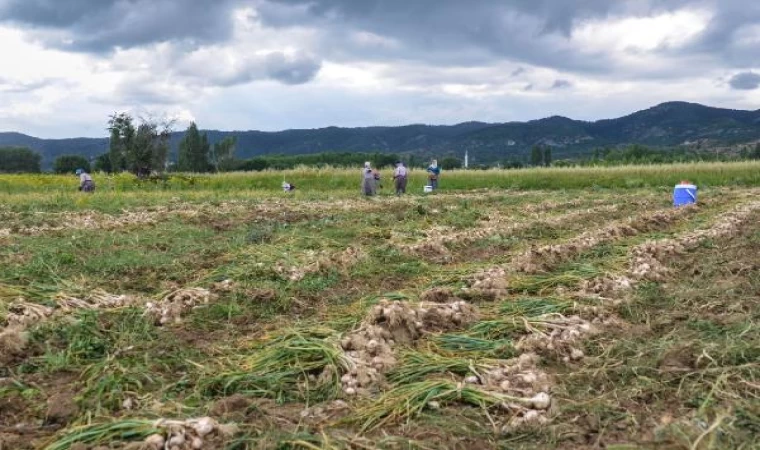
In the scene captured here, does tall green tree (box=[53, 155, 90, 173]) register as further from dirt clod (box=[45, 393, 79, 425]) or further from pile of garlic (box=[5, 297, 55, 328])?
dirt clod (box=[45, 393, 79, 425])

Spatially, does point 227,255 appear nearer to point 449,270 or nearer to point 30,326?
point 449,270

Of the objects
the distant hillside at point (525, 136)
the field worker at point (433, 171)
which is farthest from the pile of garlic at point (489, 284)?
the distant hillside at point (525, 136)

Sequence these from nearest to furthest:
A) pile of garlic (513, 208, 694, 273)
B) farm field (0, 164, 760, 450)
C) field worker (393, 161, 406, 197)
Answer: farm field (0, 164, 760, 450) → pile of garlic (513, 208, 694, 273) → field worker (393, 161, 406, 197)

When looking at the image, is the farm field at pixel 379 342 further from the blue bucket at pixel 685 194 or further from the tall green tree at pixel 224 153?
the tall green tree at pixel 224 153

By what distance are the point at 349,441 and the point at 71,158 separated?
9423 cm

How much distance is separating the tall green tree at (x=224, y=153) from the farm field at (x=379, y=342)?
81185 mm

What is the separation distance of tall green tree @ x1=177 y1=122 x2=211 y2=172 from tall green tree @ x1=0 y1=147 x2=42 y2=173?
19129 millimetres

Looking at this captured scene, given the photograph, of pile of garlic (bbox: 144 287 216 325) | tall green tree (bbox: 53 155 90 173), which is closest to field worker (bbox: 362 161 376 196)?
pile of garlic (bbox: 144 287 216 325)

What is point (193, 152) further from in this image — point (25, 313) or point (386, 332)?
point (386, 332)

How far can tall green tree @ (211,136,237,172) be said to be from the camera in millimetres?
89556

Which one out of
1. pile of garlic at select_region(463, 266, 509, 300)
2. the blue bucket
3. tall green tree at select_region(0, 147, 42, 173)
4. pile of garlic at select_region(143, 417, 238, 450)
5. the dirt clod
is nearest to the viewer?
pile of garlic at select_region(143, 417, 238, 450)

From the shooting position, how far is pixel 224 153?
95062mm

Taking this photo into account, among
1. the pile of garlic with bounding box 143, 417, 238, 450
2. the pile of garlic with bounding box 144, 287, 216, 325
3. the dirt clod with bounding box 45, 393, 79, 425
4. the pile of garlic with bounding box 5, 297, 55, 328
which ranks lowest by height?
the dirt clod with bounding box 45, 393, 79, 425

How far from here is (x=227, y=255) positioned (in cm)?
883
